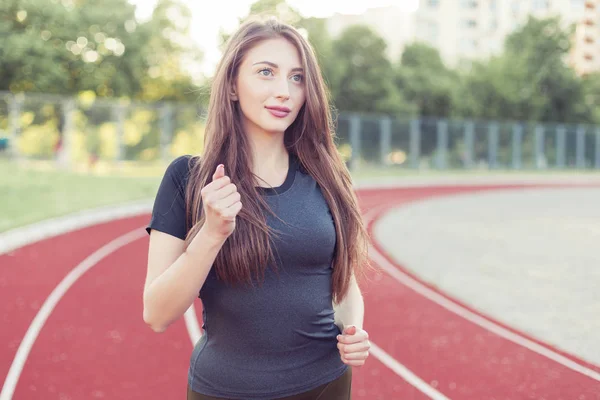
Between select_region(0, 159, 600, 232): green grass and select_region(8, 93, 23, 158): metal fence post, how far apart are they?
1.47 ft

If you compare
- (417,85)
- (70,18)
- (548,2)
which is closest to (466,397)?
(70,18)

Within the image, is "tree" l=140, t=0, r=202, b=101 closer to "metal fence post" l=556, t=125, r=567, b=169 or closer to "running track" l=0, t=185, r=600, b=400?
"metal fence post" l=556, t=125, r=567, b=169

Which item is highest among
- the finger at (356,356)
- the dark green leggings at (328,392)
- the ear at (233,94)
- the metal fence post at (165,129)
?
the ear at (233,94)

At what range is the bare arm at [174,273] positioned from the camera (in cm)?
165

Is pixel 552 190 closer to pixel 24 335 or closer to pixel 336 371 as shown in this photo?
pixel 24 335

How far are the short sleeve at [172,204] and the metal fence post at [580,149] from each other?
46.9 metres

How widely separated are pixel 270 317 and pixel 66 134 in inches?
892

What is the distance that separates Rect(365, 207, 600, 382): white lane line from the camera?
6.11m

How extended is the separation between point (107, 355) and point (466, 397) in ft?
10.2

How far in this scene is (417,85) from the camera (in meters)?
42.9

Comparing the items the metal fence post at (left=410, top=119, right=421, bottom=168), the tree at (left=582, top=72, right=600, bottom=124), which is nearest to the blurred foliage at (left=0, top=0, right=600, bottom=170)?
the tree at (left=582, top=72, right=600, bottom=124)

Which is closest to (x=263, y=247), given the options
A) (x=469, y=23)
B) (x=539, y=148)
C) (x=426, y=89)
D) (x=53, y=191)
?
(x=53, y=191)

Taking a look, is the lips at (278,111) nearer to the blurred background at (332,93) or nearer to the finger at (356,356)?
the finger at (356,356)

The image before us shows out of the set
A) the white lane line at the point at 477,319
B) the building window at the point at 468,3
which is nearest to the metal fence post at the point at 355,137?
the white lane line at the point at 477,319
